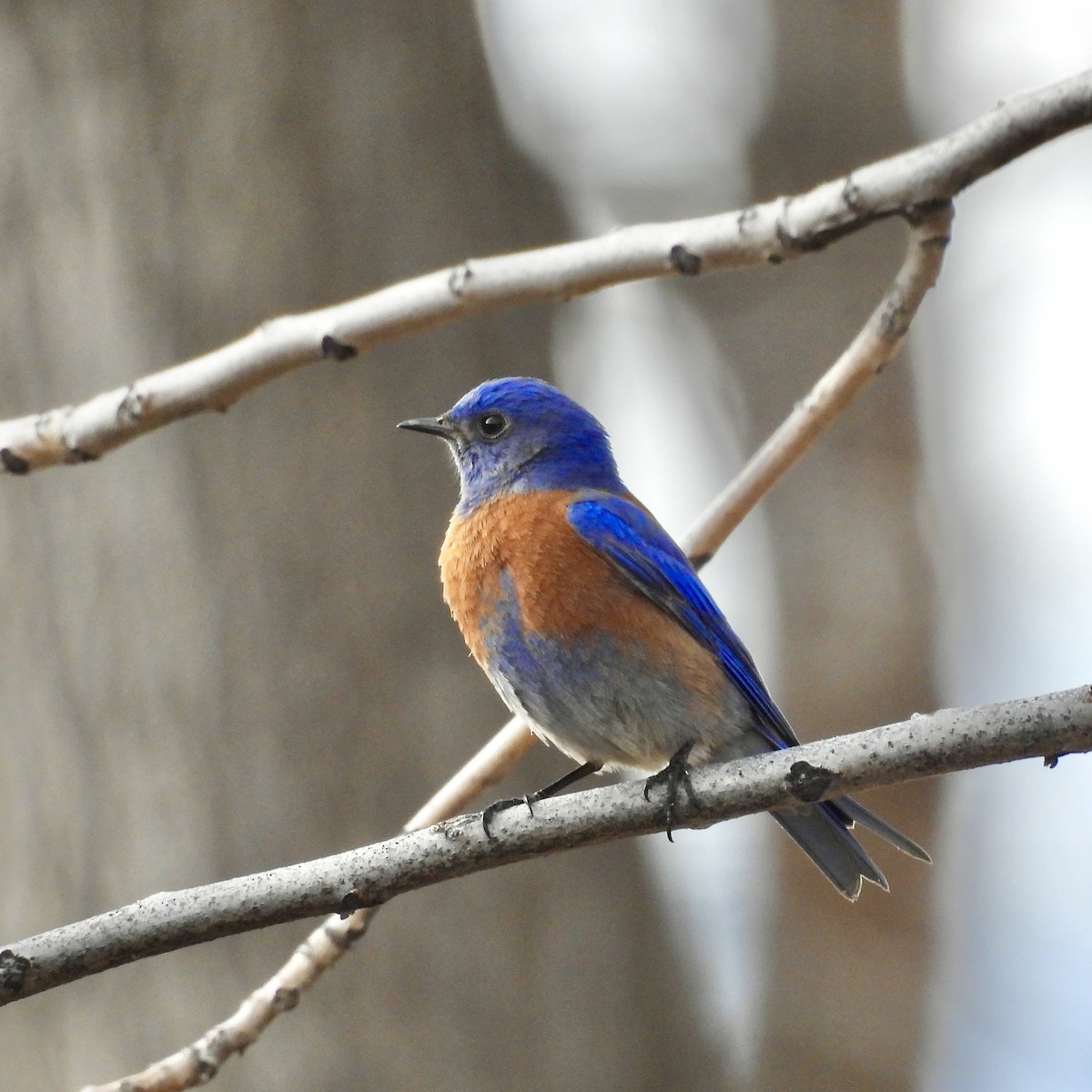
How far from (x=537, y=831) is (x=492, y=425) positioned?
1.88 meters

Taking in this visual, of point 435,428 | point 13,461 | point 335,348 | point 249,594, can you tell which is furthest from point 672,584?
point 249,594

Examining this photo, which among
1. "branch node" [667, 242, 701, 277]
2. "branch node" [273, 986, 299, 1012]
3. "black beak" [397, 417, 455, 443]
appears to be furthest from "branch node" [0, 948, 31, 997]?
"black beak" [397, 417, 455, 443]

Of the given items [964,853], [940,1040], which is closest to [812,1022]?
[940,1040]

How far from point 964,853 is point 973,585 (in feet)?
3.95

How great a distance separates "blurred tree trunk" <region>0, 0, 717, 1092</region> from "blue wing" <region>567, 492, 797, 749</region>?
4.49 feet

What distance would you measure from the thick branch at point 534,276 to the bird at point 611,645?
734 mm

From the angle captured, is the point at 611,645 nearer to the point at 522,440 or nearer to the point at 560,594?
the point at 560,594

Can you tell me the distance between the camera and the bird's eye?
409 centimetres

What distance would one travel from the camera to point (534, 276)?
2.88 m

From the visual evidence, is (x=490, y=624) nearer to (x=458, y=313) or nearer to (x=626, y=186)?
(x=458, y=313)

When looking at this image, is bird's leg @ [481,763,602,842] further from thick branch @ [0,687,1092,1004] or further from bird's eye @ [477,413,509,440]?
bird's eye @ [477,413,509,440]

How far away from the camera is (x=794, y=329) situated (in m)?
6.11

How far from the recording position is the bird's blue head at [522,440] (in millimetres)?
3953

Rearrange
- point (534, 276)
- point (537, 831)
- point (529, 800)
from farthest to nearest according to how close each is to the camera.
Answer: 1. point (534, 276)
2. point (529, 800)
3. point (537, 831)
